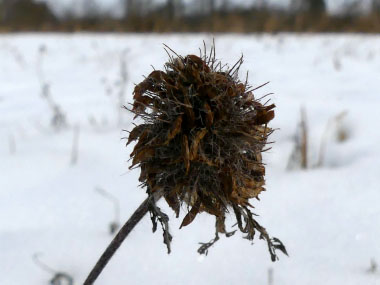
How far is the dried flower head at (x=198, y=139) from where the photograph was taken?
110 centimetres

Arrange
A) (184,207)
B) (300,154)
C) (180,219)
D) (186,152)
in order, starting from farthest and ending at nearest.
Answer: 1. (300,154)
2. (180,219)
3. (184,207)
4. (186,152)

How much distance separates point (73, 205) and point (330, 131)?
1.98m

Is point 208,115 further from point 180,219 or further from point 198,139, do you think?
point 180,219

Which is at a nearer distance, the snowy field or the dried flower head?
the dried flower head

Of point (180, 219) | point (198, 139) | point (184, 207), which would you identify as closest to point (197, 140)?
point (198, 139)

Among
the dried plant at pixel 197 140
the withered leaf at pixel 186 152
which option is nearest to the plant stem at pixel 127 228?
the dried plant at pixel 197 140

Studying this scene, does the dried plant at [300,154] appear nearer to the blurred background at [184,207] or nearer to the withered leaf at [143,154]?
the blurred background at [184,207]

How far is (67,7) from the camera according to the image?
3919 centimetres

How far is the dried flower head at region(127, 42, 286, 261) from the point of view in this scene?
1102 mm

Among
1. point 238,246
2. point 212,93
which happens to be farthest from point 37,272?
point 212,93

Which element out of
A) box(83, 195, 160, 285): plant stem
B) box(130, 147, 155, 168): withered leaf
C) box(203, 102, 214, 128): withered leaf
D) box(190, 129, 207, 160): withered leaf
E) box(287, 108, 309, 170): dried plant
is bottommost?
box(287, 108, 309, 170): dried plant

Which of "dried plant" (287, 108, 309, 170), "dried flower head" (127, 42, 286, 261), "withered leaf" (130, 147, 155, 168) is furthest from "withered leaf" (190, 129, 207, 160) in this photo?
"dried plant" (287, 108, 309, 170)

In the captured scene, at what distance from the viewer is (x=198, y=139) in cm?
108

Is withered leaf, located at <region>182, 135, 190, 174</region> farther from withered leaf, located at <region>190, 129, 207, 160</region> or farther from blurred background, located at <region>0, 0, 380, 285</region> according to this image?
blurred background, located at <region>0, 0, 380, 285</region>
